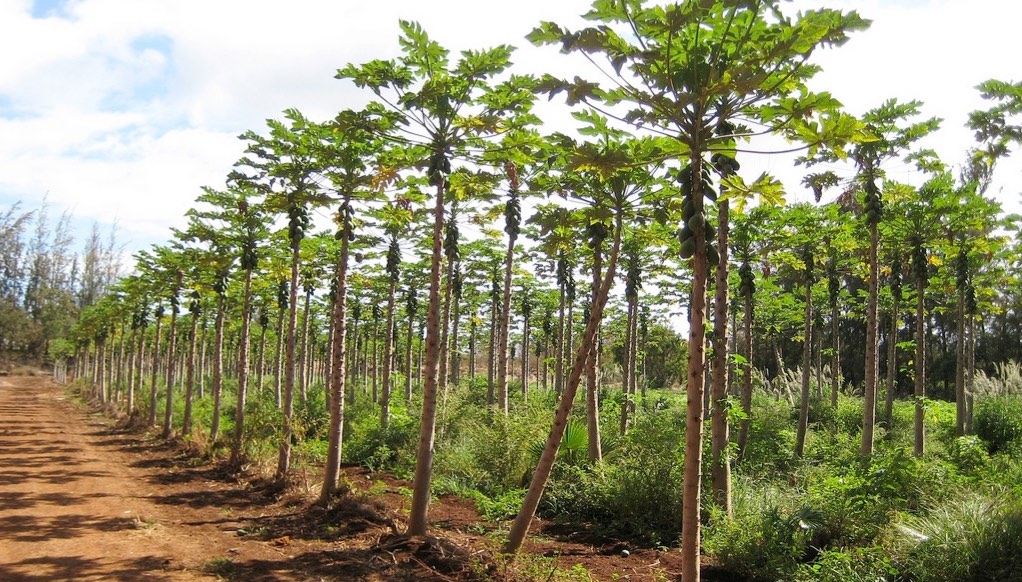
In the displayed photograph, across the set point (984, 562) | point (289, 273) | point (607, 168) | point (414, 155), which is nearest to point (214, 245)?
point (289, 273)

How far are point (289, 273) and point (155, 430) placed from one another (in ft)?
44.5

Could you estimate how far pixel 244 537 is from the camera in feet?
33.7

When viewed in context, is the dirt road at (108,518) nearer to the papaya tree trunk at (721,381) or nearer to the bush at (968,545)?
the papaya tree trunk at (721,381)

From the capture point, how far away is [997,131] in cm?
932

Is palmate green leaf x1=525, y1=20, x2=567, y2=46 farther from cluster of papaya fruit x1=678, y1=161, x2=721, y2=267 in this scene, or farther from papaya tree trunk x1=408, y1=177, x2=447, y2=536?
papaya tree trunk x1=408, y1=177, x2=447, y2=536

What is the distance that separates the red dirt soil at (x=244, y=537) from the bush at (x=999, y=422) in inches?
678

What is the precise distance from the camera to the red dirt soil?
8.21 metres

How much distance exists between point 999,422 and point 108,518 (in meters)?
26.4

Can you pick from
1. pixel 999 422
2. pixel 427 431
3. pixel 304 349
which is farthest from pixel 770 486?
pixel 304 349

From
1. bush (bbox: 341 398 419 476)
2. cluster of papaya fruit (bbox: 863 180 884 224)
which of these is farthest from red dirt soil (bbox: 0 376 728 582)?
cluster of papaya fruit (bbox: 863 180 884 224)

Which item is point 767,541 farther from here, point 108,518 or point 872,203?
point 108,518

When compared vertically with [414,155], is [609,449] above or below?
below

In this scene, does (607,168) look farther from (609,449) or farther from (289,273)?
(289,273)

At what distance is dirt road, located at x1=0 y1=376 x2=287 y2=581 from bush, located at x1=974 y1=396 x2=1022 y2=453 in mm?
22799
